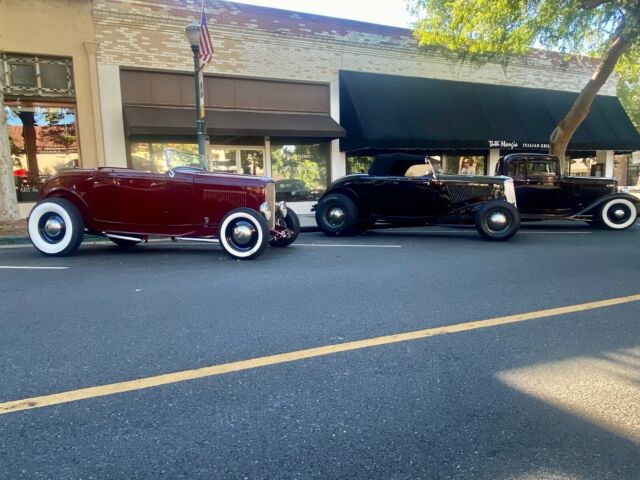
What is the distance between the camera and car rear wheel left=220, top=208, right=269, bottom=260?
292 inches

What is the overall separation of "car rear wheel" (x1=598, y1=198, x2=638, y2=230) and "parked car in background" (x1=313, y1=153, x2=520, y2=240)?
3.48 metres

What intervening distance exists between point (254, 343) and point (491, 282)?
342 cm

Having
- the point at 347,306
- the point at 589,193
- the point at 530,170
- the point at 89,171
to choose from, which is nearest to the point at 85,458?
the point at 347,306

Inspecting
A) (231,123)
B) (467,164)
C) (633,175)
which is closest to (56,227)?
(231,123)

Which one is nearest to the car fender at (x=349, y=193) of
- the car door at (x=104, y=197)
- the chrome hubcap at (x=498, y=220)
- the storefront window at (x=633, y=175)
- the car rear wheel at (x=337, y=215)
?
the car rear wheel at (x=337, y=215)

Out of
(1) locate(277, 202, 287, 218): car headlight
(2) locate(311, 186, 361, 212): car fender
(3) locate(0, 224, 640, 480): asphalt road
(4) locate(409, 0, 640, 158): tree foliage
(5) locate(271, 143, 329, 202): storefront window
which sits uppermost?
(4) locate(409, 0, 640, 158): tree foliage

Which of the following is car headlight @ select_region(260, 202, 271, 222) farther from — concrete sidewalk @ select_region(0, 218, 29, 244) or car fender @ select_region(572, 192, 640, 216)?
car fender @ select_region(572, 192, 640, 216)

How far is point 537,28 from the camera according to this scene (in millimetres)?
13359

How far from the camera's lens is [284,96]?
15.0m

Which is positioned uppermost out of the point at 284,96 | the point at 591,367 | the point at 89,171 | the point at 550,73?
the point at 550,73

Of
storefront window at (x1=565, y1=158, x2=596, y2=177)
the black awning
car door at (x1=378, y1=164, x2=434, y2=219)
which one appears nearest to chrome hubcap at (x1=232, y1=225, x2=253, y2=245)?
car door at (x1=378, y1=164, x2=434, y2=219)

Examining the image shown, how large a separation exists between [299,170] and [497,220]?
777 centimetres

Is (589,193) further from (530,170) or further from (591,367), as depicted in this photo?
(591,367)

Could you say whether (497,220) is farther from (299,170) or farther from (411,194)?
(299,170)
